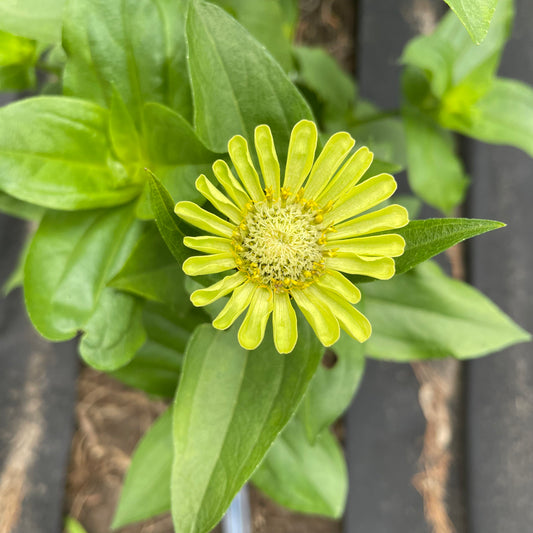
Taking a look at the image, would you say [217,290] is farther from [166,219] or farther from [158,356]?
[158,356]

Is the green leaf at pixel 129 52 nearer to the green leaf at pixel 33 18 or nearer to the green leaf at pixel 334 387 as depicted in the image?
the green leaf at pixel 33 18

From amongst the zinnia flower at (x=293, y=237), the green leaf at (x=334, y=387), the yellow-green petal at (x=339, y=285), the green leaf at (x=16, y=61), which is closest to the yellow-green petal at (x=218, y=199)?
the zinnia flower at (x=293, y=237)

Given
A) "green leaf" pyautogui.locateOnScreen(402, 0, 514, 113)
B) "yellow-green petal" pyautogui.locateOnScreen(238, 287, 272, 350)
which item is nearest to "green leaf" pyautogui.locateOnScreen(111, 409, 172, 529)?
"yellow-green petal" pyautogui.locateOnScreen(238, 287, 272, 350)

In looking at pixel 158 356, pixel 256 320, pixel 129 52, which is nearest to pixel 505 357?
pixel 158 356

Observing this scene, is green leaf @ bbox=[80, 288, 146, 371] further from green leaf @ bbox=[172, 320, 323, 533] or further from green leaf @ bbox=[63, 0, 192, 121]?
green leaf @ bbox=[63, 0, 192, 121]

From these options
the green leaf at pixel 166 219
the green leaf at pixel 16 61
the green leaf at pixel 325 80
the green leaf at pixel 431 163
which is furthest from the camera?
the green leaf at pixel 325 80
